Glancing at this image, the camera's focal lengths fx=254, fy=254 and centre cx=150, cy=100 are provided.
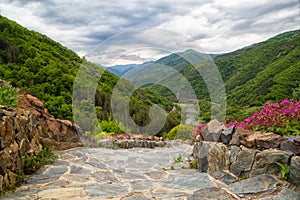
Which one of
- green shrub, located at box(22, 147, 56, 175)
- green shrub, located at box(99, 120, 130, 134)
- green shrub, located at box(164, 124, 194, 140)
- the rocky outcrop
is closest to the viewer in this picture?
green shrub, located at box(22, 147, 56, 175)

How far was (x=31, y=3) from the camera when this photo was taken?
448 inches

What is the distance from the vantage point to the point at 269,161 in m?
3.18

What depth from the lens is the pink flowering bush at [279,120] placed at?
11.2ft

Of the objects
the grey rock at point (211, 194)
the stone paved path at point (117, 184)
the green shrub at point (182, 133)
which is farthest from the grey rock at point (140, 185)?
the green shrub at point (182, 133)

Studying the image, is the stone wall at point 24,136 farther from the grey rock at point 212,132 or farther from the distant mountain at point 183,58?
the distant mountain at point 183,58

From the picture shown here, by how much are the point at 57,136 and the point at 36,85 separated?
207 inches

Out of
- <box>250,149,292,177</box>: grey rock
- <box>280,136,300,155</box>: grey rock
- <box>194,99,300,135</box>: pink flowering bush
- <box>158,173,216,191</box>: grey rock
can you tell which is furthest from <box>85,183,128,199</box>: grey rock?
<box>194,99,300,135</box>: pink flowering bush

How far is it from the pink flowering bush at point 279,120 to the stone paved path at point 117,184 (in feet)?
2.42

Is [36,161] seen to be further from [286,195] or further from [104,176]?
[286,195]

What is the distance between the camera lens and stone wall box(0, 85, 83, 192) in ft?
11.1

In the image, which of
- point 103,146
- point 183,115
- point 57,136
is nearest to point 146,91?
point 183,115

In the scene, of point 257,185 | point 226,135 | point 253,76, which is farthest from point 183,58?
point 253,76

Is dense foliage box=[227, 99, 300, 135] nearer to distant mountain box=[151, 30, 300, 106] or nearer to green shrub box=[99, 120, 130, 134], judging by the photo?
distant mountain box=[151, 30, 300, 106]

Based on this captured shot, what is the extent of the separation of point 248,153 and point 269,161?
0.39 meters
